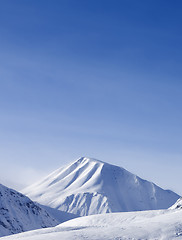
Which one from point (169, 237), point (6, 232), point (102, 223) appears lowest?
point (6, 232)

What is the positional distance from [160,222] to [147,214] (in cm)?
1964

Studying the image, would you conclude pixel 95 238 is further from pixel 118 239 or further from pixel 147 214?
pixel 147 214

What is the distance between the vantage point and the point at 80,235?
50562 millimetres

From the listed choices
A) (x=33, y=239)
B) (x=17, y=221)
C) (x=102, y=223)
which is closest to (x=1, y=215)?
(x=17, y=221)

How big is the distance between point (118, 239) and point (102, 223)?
77.9 feet

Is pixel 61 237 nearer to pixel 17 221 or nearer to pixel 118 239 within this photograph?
pixel 118 239

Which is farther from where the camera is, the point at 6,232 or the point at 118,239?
the point at 6,232

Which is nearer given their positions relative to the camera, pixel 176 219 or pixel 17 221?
pixel 176 219

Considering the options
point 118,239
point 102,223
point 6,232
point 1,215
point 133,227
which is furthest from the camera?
point 1,215

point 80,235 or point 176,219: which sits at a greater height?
point 176,219

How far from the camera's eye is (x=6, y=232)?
7136 inches

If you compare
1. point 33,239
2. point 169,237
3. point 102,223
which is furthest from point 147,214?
point 33,239

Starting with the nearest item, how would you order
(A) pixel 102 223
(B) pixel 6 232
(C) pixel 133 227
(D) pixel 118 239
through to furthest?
(D) pixel 118 239 → (C) pixel 133 227 → (A) pixel 102 223 → (B) pixel 6 232

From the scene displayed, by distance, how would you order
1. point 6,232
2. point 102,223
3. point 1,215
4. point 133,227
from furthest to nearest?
point 1,215, point 6,232, point 102,223, point 133,227
